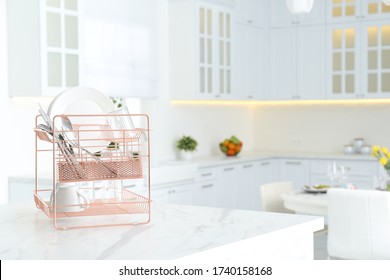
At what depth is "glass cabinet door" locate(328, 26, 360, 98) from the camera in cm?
712

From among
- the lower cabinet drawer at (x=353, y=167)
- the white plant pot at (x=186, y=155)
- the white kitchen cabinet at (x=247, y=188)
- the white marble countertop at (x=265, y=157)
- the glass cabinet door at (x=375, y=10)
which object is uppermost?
the glass cabinet door at (x=375, y=10)

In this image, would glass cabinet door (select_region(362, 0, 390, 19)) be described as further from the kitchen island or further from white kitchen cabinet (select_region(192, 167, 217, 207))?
the kitchen island

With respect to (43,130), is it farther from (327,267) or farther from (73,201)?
(327,267)

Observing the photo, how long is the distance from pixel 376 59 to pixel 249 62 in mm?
1398

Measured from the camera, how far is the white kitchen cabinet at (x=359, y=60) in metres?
6.98

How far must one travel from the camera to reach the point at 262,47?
7.70 meters

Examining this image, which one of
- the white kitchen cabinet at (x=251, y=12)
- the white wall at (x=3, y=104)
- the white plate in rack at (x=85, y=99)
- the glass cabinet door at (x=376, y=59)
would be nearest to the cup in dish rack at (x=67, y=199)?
the white plate in rack at (x=85, y=99)

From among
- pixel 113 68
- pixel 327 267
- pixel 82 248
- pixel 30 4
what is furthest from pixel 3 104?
pixel 327 267

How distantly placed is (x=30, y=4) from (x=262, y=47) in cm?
352

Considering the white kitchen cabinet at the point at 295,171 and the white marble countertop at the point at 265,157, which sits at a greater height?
the white marble countertop at the point at 265,157

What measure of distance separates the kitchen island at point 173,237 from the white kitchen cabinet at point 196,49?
4128mm

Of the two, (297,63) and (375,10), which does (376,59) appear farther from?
(297,63)

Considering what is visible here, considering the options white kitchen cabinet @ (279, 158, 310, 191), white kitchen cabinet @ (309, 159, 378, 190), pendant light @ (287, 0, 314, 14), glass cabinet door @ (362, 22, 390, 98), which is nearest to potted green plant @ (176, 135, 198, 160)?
white kitchen cabinet @ (279, 158, 310, 191)

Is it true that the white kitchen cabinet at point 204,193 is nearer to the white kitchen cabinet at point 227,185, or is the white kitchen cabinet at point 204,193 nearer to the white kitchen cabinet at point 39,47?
the white kitchen cabinet at point 227,185
